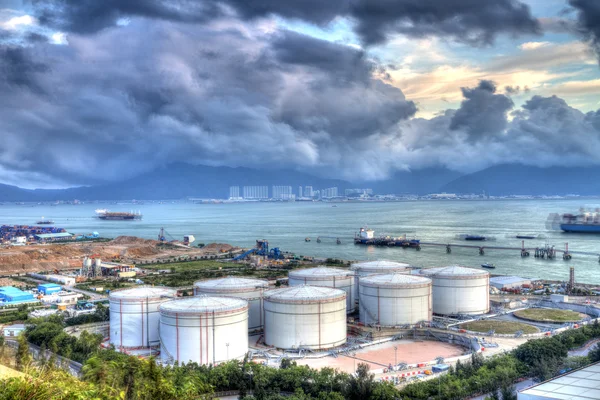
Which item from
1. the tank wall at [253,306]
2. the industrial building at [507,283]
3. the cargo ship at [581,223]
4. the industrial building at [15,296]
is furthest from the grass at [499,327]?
the cargo ship at [581,223]

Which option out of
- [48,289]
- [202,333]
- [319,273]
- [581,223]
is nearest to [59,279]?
[48,289]

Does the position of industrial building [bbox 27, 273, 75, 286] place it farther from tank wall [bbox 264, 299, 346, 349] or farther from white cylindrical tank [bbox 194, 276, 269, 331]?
tank wall [bbox 264, 299, 346, 349]

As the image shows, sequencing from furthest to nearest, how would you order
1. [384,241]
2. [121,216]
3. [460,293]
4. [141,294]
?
[121,216]
[384,241]
[460,293]
[141,294]

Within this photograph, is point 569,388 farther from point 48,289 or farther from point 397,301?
point 48,289

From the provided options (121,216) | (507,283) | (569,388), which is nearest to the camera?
(569,388)

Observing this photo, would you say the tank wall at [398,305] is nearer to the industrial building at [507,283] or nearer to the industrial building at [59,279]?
the industrial building at [507,283]

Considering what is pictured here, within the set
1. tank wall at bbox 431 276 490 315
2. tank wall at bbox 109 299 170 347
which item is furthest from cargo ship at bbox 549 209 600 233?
tank wall at bbox 109 299 170 347
